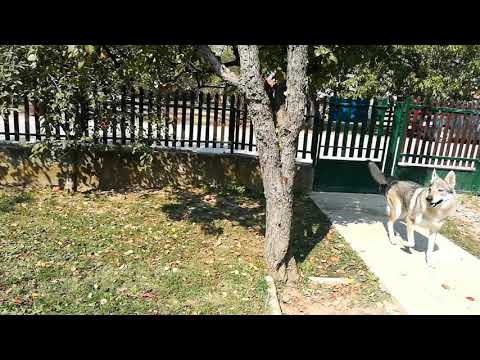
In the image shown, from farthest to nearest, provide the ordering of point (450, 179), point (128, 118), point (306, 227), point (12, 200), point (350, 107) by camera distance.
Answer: point (350, 107)
point (128, 118)
point (12, 200)
point (306, 227)
point (450, 179)

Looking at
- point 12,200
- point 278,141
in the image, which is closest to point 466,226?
point 278,141

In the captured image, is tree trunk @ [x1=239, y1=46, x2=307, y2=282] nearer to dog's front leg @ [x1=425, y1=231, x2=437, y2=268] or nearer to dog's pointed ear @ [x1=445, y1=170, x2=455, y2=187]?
dog's front leg @ [x1=425, y1=231, x2=437, y2=268]

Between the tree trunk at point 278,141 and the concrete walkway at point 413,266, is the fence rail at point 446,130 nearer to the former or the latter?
the concrete walkway at point 413,266

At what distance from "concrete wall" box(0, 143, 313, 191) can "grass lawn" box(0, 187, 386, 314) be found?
0.40 m

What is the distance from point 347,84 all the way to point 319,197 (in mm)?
10939

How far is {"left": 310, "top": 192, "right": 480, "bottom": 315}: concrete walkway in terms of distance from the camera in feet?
14.9

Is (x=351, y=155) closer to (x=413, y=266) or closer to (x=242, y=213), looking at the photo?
(x=242, y=213)

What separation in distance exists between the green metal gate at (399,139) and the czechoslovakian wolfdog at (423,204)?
2.39m

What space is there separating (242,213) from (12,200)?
12.3ft

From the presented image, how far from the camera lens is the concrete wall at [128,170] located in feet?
24.7

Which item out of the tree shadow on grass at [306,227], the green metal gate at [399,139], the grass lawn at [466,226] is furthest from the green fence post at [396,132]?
the tree shadow on grass at [306,227]

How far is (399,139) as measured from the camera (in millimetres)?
8820

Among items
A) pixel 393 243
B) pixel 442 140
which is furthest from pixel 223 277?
pixel 442 140

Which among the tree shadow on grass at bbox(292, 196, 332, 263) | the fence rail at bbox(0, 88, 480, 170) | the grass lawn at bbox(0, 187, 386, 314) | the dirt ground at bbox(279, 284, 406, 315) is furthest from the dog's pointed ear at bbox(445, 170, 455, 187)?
the fence rail at bbox(0, 88, 480, 170)
